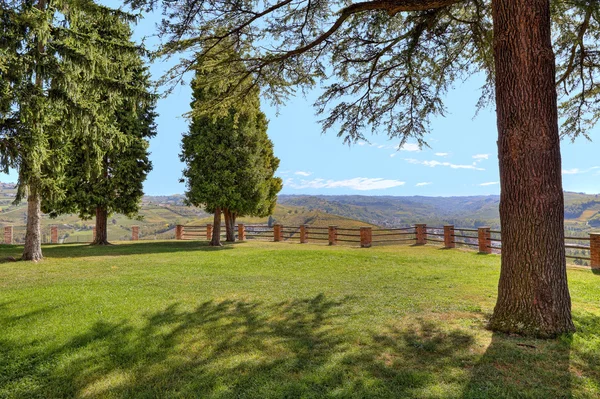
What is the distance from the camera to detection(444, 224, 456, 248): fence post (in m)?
14.5

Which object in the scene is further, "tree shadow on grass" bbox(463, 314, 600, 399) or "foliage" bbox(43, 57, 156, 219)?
"foliage" bbox(43, 57, 156, 219)

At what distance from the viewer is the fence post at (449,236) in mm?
14492

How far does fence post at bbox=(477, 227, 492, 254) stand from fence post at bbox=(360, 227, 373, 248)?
507 centimetres

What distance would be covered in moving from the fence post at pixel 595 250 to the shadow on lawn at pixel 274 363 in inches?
284

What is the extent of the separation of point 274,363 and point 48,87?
1126 cm

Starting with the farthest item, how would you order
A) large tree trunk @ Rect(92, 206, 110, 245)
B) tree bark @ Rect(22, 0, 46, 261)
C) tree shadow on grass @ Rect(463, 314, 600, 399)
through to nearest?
1. large tree trunk @ Rect(92, 206, 110, 245)
2. tree bark @ Rect(22, 0, 46, 261)
3. tree shadow on grass @ Rect(463, 314, 600, 399)

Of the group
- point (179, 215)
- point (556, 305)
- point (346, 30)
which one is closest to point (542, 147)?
point (556, 305)

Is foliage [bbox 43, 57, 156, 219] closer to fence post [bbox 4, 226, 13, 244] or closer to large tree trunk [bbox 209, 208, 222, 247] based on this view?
large tree trunk [bbox 209, 208, 222, 247]

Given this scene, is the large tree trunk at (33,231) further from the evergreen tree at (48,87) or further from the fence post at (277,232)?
the fence post at (277,232)

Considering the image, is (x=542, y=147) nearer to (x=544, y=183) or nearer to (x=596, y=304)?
(x=544, y=183)

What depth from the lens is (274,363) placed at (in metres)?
3.40

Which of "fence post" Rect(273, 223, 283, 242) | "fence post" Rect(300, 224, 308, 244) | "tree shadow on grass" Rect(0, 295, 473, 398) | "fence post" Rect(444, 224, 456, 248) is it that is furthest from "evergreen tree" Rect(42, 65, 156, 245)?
"fence post" Rect(444, 224, 456, 248)

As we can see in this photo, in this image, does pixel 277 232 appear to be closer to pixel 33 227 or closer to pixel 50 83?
pixel 33 227

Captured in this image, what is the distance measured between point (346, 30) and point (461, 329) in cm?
650
